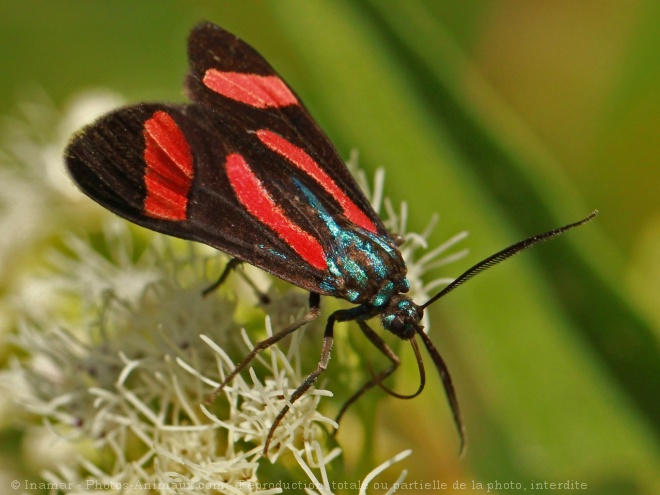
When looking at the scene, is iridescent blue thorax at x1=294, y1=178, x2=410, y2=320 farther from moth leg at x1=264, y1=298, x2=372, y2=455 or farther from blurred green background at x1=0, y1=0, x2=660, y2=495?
blurred green background at x1=0, y1=0, x2=660, y2=495

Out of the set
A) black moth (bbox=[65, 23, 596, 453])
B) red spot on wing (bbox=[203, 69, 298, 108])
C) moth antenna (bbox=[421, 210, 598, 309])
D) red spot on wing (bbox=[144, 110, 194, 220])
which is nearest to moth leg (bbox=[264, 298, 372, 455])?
black moth (bbox=[65, 23, 596, 453])

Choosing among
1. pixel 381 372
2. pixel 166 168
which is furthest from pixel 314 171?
pixel 381 372

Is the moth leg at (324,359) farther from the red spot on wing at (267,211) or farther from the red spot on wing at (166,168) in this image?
the red spot on wing at (166,168)

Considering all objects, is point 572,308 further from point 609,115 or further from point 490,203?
point 609,115

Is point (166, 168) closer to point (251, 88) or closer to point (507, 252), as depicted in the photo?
point (251, 88)

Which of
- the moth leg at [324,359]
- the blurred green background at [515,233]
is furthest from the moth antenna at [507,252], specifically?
the blurred green background at [515,233]

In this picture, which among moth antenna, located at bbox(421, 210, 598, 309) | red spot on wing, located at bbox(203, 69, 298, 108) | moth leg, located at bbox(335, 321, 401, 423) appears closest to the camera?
moth antenna, located at bbox(421, 210, 598, 309)

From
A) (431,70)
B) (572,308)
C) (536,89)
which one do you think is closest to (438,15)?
(536,89)
